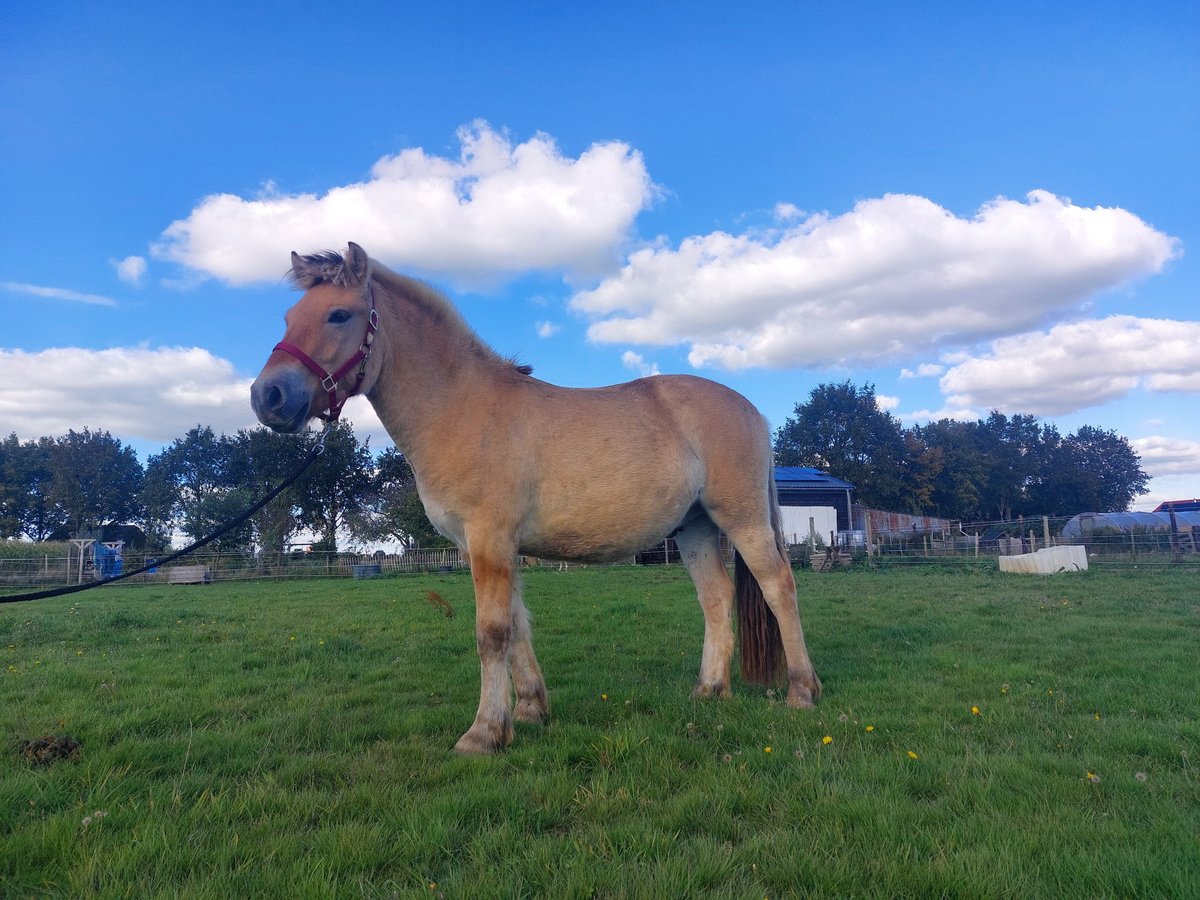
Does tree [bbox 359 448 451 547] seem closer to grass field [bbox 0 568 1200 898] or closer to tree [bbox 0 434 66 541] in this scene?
grass field [bbox 0 568 1200 898]

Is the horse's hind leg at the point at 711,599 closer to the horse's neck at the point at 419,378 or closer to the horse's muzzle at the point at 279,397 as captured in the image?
the horse's neck at the point at 419,378

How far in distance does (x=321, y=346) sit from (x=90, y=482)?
240 ft

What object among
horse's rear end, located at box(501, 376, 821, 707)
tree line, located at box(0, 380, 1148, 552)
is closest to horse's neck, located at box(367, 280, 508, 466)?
horse's rear end, located at box(501, 376, 821, 707)

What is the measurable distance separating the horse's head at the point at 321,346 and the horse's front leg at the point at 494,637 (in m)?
1.44

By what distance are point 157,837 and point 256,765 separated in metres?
1.03

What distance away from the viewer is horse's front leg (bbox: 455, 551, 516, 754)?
4.27 metres

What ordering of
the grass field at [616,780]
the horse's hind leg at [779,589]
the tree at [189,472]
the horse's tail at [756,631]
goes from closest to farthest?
the grass field at [616,780]
the horse's hind leg at [779,589]
the horse's tail at [756,631]
the tree at [189,472]

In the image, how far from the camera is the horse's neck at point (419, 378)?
479 cm

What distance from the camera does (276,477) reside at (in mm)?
48094

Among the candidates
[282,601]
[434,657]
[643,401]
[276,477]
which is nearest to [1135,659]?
[643,401]

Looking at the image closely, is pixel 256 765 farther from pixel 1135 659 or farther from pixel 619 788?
pixel 1135 659

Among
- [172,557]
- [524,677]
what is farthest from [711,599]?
[172,557]

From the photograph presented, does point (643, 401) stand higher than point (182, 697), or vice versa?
point (643, 401)

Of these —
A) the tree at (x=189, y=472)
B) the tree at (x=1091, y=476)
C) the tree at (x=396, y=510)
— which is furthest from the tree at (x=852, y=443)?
the tree at (x=189, y=472)
